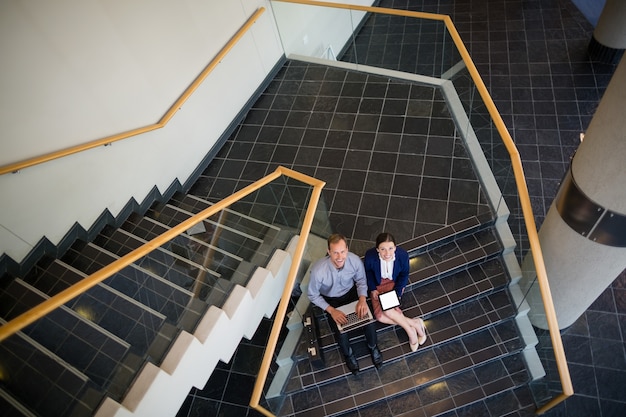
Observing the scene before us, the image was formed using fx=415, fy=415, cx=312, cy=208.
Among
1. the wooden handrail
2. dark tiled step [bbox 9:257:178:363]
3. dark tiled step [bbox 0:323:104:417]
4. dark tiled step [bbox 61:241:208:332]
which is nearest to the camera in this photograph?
the wooden handrail

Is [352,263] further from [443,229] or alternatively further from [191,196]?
[191,196]

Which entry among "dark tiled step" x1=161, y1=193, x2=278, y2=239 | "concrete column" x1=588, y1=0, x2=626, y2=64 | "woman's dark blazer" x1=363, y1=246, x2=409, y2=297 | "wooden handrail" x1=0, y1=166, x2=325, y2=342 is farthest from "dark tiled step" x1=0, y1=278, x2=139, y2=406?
"concrete column" x1=588, y1=0, x2=626, y2=64

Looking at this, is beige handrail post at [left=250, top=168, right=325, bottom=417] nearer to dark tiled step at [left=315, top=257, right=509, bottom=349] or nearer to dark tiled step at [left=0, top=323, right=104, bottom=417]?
dark tiled step at [left=315, top=257, right=509, bottom=349]

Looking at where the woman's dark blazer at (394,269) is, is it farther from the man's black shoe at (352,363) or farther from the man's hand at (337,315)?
the man's black shoe at (352,363)

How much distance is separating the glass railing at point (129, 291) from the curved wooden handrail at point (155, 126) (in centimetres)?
100

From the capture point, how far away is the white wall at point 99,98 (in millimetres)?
3713

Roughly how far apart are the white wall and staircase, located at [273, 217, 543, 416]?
8.24 feet

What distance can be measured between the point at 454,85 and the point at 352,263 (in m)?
3.18

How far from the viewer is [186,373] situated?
11.0 feet

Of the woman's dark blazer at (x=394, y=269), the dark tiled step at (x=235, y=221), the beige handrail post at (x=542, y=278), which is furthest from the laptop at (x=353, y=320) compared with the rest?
the beige handrail post at (x=542, y=278)

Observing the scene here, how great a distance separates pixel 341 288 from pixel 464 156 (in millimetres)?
2377

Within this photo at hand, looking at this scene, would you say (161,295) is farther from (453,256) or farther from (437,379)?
(453,256)

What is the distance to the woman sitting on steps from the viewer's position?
151 inches

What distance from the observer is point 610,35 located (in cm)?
625
